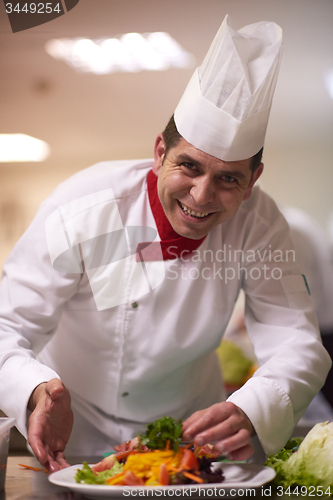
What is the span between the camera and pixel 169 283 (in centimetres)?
108

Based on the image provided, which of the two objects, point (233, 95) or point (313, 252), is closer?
point (233, 95)

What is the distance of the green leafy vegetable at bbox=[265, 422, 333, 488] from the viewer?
0.73 meters

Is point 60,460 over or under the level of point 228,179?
under

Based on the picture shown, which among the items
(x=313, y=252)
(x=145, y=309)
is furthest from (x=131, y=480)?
(x=313, y=252)

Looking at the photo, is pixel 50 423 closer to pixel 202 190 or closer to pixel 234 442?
pixel 234 442

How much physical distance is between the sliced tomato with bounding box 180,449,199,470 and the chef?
171mm

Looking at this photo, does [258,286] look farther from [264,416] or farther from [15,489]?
[15,489]

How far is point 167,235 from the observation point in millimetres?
1075

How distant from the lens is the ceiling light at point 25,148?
126 cm

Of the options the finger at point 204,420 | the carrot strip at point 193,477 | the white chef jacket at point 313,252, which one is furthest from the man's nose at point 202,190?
the white chef jacket at point 313,252

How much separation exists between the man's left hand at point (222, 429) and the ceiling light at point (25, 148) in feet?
2.82

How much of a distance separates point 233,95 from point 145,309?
0.52 m

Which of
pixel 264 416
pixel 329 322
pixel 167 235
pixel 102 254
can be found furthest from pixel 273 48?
pixel 329 322

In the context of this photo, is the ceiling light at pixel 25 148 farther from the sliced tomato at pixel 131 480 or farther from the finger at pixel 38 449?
the sliced tomato at pixel 131 480
